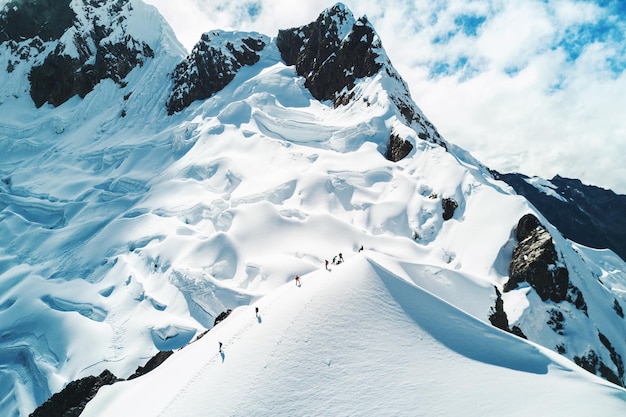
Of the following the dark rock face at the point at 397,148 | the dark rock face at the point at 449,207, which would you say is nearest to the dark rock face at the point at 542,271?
the dark rock face at the point at 449,207

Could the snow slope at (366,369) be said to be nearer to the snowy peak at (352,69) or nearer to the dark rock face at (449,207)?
the dark rock face at (449,207)

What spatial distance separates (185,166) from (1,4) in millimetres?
81283

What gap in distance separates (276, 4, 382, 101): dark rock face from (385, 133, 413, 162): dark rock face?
56.8 feet

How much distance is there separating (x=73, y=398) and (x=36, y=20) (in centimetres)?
10156

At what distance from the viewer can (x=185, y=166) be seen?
5353cm

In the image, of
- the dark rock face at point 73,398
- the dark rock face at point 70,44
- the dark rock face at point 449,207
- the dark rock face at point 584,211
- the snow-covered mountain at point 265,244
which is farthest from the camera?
the dark rock face at point 584,211

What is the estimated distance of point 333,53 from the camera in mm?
65750

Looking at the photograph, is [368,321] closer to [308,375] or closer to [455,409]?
[308,375]

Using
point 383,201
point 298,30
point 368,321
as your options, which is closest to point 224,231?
point 383,201

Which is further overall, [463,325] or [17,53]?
[17,53]

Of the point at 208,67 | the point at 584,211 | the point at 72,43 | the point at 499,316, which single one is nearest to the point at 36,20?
the point at 72,43

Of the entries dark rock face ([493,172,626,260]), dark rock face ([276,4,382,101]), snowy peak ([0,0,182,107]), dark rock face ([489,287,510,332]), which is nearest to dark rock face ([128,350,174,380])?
dark rock face ([489,287,510,332])

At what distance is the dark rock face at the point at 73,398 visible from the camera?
68.3ft

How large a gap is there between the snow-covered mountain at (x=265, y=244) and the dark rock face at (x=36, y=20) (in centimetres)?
57
